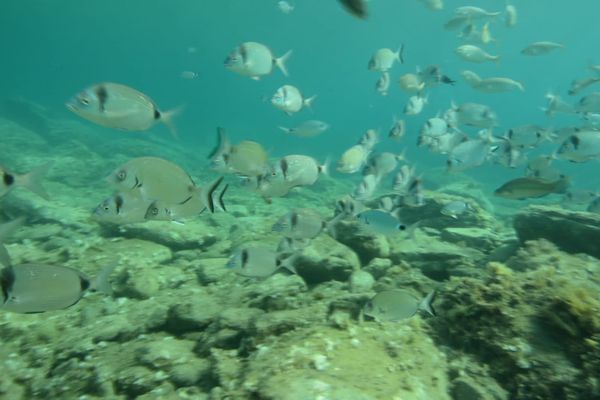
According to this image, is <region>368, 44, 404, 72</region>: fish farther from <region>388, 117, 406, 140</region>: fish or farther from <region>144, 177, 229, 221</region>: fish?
<region>144, 177, 229, 221</region>: fish

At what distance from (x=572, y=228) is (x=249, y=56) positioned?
19.2 ft

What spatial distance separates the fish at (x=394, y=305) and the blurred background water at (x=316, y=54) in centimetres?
2558

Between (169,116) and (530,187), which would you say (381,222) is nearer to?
(530,187)

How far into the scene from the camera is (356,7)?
5.12 feet

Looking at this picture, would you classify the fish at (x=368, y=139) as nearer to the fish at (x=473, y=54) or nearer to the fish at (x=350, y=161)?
the fish at (x=350, y=161)

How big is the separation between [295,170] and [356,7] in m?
3.37

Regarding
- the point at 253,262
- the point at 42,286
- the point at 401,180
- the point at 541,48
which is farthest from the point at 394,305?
the point at 541,48

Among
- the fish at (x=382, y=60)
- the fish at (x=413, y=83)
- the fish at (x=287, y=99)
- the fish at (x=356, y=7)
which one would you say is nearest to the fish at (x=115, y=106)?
the fish at (x=356, y=7)

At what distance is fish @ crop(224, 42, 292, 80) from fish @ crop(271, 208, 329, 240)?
265 centimetres

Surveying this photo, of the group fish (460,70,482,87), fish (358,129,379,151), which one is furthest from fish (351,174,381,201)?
fish (460,70,482,87)

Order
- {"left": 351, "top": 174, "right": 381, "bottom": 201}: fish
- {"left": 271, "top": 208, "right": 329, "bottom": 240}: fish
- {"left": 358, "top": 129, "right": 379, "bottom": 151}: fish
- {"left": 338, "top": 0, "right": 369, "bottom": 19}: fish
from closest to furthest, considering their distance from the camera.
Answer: {"left": 338, "top": 0, "right": 369, "bottom": 19}: fish → {"left": 271, "top": 208, "right": 329, "bottom": 240}: fish → {"left": 351, "top": 174, "right": 381, "bottom": 201}: fish → {"left": 358, "top": 129, "right": 379, "bottom": 151}: fish

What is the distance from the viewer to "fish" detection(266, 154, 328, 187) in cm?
480

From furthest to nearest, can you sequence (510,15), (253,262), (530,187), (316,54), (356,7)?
(316,54)
(510,15)
(530,187)
(253,262)
(356,7)

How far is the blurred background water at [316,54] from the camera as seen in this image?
180 ft
